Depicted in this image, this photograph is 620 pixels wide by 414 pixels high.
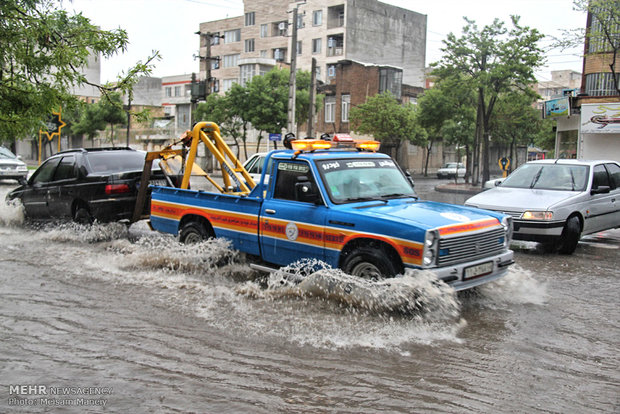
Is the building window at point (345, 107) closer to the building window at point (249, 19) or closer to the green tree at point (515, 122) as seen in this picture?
the green tree at point (515, 122)

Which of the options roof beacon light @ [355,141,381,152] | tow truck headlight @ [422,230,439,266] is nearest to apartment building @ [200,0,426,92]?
roof beacon light @ [355,141,381,152]

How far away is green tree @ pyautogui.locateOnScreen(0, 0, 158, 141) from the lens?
4.97 metres

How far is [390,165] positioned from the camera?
760 centimetres

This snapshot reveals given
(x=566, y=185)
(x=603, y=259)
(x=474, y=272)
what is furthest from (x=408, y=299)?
(x=566, y=185)

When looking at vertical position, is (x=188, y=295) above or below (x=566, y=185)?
below

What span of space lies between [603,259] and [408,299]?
576 cm

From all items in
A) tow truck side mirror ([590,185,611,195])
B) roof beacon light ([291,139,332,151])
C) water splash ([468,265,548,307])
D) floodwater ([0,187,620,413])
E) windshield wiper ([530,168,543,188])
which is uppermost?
roof beacon light ([291,139,332,151])

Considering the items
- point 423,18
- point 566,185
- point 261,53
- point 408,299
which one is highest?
point 423,18

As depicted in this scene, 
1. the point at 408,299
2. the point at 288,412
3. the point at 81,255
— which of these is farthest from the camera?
the point at 81,255

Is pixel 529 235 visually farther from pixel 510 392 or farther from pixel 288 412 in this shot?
pixel 288 412

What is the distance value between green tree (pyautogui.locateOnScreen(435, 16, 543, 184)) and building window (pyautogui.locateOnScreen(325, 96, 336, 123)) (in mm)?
22578

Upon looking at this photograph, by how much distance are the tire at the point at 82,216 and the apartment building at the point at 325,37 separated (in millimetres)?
44178

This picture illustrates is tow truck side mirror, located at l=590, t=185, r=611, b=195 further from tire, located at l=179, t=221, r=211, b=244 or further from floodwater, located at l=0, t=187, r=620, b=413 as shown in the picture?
tire, located at l=179, t=221, r=211, b=244

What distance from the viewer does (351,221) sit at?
20.5 ft
